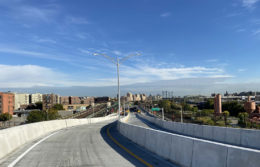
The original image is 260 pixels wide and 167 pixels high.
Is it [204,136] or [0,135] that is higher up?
[0,135]

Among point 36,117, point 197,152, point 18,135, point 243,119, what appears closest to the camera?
point 197,152

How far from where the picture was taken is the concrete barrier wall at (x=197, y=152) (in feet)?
21.0

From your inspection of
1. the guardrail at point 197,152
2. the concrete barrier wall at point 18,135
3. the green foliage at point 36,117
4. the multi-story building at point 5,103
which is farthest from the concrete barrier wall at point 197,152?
the multi-story building at point 5,103

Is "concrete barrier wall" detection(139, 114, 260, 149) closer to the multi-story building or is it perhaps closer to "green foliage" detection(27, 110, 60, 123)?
"green foliage" detection(27, 110, 60, 123)

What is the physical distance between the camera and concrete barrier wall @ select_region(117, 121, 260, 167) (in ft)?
21.0

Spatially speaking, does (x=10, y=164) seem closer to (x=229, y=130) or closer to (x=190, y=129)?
(x=229, y=130)

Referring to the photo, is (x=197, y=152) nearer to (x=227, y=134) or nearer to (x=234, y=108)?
(x=227, y=134)

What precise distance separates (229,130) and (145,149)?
7613 millimetres

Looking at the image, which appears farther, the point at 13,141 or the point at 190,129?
the point at 190,129

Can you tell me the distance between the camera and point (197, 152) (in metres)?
8.45

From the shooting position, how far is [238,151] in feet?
21.6

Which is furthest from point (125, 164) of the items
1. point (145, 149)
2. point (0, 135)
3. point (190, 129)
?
point (190, 129)

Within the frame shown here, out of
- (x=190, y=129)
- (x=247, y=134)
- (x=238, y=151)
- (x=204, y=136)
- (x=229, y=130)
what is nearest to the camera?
(x=238, y=151)

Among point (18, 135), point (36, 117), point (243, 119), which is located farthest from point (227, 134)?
point (36, 117)
